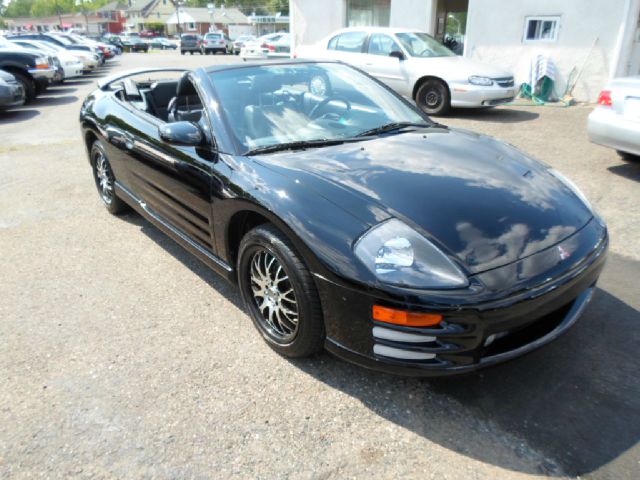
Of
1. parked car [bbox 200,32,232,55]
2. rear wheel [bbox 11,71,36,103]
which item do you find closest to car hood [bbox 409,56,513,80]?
rear wheel [bbox 11,71,36,103]

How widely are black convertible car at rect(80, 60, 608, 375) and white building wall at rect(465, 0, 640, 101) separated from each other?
29.8 feet

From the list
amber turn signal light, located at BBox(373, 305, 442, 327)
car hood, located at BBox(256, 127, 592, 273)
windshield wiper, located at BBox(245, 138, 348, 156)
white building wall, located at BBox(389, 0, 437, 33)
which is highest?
white building wall, located at BBox(389, 0, 437, 33)

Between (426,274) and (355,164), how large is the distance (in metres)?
0.86

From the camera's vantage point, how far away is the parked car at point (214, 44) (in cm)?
3653

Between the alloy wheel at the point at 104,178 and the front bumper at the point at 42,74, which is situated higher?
the front bumper at the point at 42,74

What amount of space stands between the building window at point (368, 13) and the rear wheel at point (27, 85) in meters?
8.73

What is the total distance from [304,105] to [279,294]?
1421 mm

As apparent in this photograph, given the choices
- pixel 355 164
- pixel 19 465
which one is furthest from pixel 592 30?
pixel 19 465

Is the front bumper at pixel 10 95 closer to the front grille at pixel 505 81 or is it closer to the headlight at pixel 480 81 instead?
the headlight at pixel 480 81

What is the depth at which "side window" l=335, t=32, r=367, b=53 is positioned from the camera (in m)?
10.0

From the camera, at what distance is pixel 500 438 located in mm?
2143

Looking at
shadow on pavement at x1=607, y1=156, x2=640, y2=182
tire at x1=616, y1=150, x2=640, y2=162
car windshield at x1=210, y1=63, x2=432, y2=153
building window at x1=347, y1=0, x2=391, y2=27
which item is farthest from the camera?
building window at x1=347, y1=0, x2=391, y2=27

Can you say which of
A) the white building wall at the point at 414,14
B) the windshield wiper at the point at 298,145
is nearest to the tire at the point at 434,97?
the white building wall at the point at 414,14

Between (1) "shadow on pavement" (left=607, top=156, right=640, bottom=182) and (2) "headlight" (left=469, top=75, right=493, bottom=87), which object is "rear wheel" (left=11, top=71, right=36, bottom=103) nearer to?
(2) "headlight" (left=469, top=75, right=493, bottom=87)
